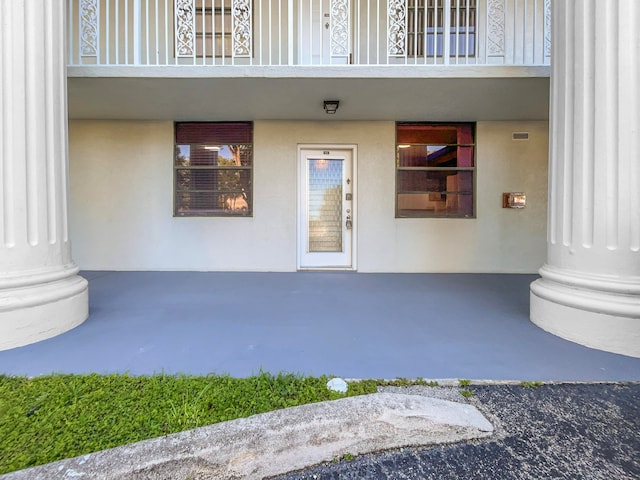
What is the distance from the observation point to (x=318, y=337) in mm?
3096

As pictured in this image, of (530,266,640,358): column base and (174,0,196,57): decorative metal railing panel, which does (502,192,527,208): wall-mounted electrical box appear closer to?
(530,266,640,358): column base

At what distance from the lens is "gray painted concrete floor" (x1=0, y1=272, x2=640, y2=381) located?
2480 mm

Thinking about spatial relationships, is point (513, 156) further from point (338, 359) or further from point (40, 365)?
point (40, 365)

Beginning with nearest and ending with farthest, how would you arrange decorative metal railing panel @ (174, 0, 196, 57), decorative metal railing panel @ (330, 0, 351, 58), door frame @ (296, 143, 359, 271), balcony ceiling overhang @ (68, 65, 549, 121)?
balcony ceiling overhang @ (68, 65, 549, 121)
decorative metal railing panel @ (330, 0, 351, 58)
decorative metal railing panel @ (174, 0, 196, 57)
door frame @ (296, 143, 359, 271)

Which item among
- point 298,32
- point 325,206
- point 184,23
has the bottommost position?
point 325,206

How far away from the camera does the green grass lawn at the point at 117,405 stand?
1.62m

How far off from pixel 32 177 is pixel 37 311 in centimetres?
125

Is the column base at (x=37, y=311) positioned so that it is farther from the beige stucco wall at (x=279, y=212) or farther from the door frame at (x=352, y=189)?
the door frame at (x=352, y=189)

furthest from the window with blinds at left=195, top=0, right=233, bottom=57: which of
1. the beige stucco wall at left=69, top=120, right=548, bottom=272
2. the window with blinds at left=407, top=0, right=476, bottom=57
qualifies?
the window with blinds at left=407, top=0, right=476, bottom=57

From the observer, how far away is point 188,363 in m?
2.56

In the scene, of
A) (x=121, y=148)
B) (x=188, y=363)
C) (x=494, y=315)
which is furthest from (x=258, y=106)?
(x=494, y=315)

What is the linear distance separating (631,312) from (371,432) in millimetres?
2556

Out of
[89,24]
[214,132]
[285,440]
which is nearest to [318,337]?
[285,440]

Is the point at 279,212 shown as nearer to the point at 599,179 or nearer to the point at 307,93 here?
the point at 307,93
